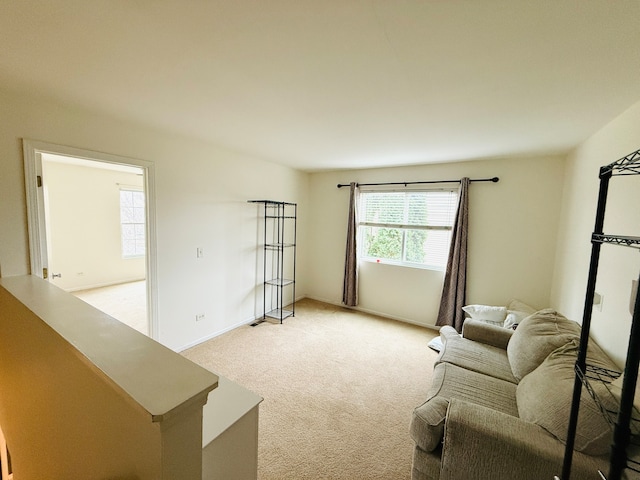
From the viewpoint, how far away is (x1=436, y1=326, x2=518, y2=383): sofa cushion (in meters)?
2.05

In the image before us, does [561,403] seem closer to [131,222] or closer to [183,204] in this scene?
[183,204]

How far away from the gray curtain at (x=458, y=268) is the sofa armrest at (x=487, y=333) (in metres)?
1.02

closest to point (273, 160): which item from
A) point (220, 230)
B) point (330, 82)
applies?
point (220, 230)

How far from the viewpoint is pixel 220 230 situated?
3.39 meters

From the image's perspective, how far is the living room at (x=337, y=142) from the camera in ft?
4.02

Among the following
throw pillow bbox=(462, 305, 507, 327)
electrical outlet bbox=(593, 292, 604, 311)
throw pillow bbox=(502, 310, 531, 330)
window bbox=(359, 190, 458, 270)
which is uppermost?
window bbox=(359, 190, 458, 270)

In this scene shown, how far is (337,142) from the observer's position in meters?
2.86

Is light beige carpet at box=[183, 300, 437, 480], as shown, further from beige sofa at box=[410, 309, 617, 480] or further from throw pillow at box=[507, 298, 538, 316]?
throw pillow at box=[507, 298, 538, 316]

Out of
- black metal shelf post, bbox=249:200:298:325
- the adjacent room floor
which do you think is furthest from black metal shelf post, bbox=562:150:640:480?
the adjacent room floor

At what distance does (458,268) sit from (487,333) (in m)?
1.22

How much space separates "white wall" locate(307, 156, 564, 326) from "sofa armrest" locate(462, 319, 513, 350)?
1097mm

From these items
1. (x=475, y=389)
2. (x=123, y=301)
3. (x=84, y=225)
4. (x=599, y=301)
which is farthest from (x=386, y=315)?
(x=84, y=225)

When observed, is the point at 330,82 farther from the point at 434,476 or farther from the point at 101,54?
the point at 434,476

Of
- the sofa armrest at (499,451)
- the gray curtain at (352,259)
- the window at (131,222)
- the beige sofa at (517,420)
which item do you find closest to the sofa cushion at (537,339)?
the beige sofa at (517,420)
